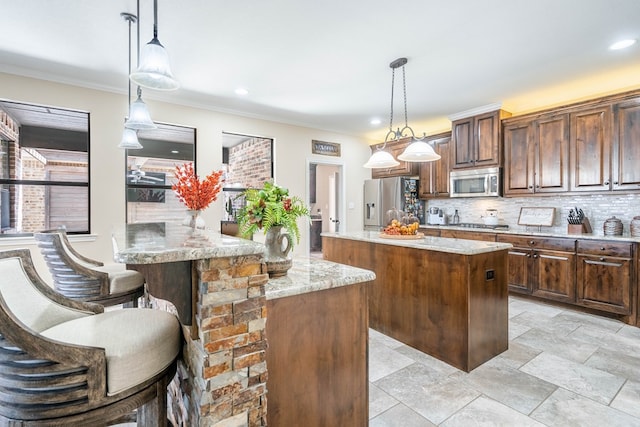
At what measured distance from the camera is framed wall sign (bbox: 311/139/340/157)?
5.70 meters

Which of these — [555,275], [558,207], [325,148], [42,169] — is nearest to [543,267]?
[555,275]

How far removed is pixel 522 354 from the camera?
8.32 ft

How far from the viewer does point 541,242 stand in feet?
12.4

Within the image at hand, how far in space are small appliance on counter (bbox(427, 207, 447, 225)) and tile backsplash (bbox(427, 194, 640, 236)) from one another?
0.12m

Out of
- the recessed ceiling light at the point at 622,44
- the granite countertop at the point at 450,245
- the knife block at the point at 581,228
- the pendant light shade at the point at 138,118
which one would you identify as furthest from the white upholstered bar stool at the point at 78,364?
the knife block at the point at 581,228

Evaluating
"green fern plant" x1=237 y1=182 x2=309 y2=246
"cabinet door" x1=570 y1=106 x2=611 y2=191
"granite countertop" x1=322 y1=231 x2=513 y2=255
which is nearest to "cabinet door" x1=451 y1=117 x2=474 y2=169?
"cabinet door" x1=570 y1=106 x2=611 y2=191

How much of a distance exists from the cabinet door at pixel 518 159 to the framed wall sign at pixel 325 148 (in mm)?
2878

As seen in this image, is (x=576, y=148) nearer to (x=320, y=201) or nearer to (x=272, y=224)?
(x=272, y=224)

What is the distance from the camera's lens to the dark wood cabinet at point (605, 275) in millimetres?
3174

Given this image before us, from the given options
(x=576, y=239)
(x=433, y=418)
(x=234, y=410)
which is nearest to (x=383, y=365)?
(x=433, y=418)

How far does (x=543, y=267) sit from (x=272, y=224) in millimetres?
3916

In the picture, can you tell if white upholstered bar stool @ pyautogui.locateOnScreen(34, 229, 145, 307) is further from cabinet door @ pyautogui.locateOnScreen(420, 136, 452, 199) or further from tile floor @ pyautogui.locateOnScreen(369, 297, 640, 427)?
cabinet door @ pyautogui.locateOnScreen(420, 136, 452, 199)

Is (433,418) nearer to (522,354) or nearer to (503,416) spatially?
(503,416)

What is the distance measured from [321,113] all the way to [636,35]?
3.58 m
